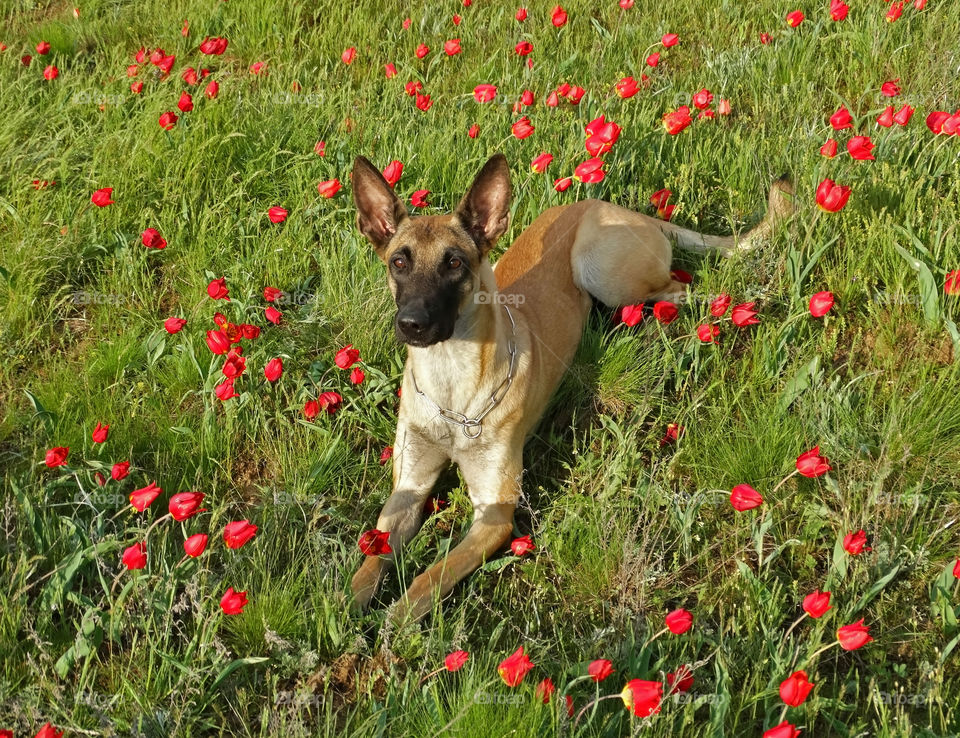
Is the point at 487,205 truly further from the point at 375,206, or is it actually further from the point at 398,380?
A: the point at 398,380

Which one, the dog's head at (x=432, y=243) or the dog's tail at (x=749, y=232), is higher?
the dog's head at (x=432, y=243)

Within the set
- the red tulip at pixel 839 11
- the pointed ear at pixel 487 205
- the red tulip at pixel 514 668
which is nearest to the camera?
the red tulip at pixel 514 668

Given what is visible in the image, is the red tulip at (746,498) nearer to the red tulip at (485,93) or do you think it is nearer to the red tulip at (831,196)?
the red tulip at (831,196)

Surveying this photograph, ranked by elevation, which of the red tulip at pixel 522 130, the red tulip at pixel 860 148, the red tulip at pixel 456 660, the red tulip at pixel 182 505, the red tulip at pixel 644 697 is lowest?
the red tulip at pixel 456 660

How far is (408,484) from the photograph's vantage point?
3826 millimetres

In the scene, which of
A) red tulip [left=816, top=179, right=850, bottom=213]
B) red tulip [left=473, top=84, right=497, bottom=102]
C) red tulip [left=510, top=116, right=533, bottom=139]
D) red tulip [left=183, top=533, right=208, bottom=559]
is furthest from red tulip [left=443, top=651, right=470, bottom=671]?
red tulip [left=473, top=84, right=497, bottom=102]

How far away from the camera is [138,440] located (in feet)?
12.3

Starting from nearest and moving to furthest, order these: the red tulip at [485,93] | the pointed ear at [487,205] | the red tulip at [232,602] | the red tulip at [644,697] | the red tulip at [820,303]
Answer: the red tulip at [644,697], the red tulip at [232,602], the red tulip at [820,303], the pointed ear at [487,205], the red tulip at [485,93]

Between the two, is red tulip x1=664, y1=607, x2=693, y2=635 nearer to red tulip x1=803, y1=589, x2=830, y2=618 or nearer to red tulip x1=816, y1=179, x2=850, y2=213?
red tulip x1=803, y1=589, x2=830, y2=618

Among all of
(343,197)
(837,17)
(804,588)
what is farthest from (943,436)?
(343,197)

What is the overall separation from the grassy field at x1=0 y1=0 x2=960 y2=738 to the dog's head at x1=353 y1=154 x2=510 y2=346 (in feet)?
1.69

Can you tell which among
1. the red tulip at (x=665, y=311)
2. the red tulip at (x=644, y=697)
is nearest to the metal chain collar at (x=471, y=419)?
the red tulip at (x=665, y=311)

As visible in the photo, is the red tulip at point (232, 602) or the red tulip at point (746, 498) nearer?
the red tulip at point (232, 602)

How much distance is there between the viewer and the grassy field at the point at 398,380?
2.77 metres
